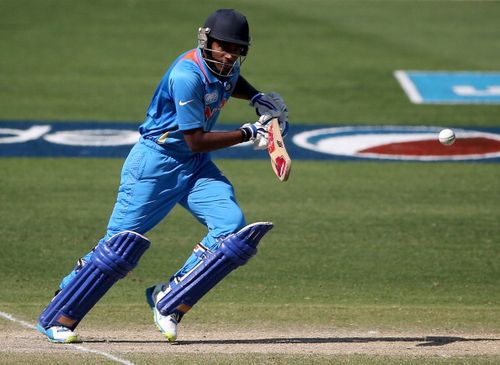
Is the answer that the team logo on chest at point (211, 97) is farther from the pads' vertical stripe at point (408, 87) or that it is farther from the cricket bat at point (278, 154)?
the pads' vertical stripe at point (408, 87)

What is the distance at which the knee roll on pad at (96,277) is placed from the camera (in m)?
6.46

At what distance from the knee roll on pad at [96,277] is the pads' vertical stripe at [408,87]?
9052 millimetres

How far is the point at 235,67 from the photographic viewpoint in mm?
6691

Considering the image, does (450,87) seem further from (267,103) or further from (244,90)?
(267,103)

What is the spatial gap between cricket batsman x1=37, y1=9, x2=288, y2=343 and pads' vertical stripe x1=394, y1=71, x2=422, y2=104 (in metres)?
8.65

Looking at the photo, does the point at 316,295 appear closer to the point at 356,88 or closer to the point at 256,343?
the point at 256,343

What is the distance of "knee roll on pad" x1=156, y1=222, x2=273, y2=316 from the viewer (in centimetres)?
641

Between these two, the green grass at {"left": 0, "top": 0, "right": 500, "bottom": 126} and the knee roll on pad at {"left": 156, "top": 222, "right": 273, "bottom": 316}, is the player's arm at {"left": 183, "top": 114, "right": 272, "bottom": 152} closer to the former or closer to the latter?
the knee roll on pad at {"left": 156, "top": 222, "right": 273, "bottom": 316}

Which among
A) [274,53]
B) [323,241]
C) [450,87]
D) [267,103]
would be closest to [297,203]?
[323,241]

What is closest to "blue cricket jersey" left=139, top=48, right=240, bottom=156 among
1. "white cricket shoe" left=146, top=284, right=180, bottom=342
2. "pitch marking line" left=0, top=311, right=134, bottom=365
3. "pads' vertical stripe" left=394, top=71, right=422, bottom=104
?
"white cricket shoe" left=146, top=284, right=180, bottom=342

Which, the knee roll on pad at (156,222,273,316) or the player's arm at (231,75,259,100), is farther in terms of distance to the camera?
the player's arm at (231,75,259,100)

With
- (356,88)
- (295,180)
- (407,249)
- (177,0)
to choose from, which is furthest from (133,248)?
(177,0)

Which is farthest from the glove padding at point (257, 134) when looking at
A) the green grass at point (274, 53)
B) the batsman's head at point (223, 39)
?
the green grass at point (274, 53)

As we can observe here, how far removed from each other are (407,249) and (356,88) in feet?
21.8
